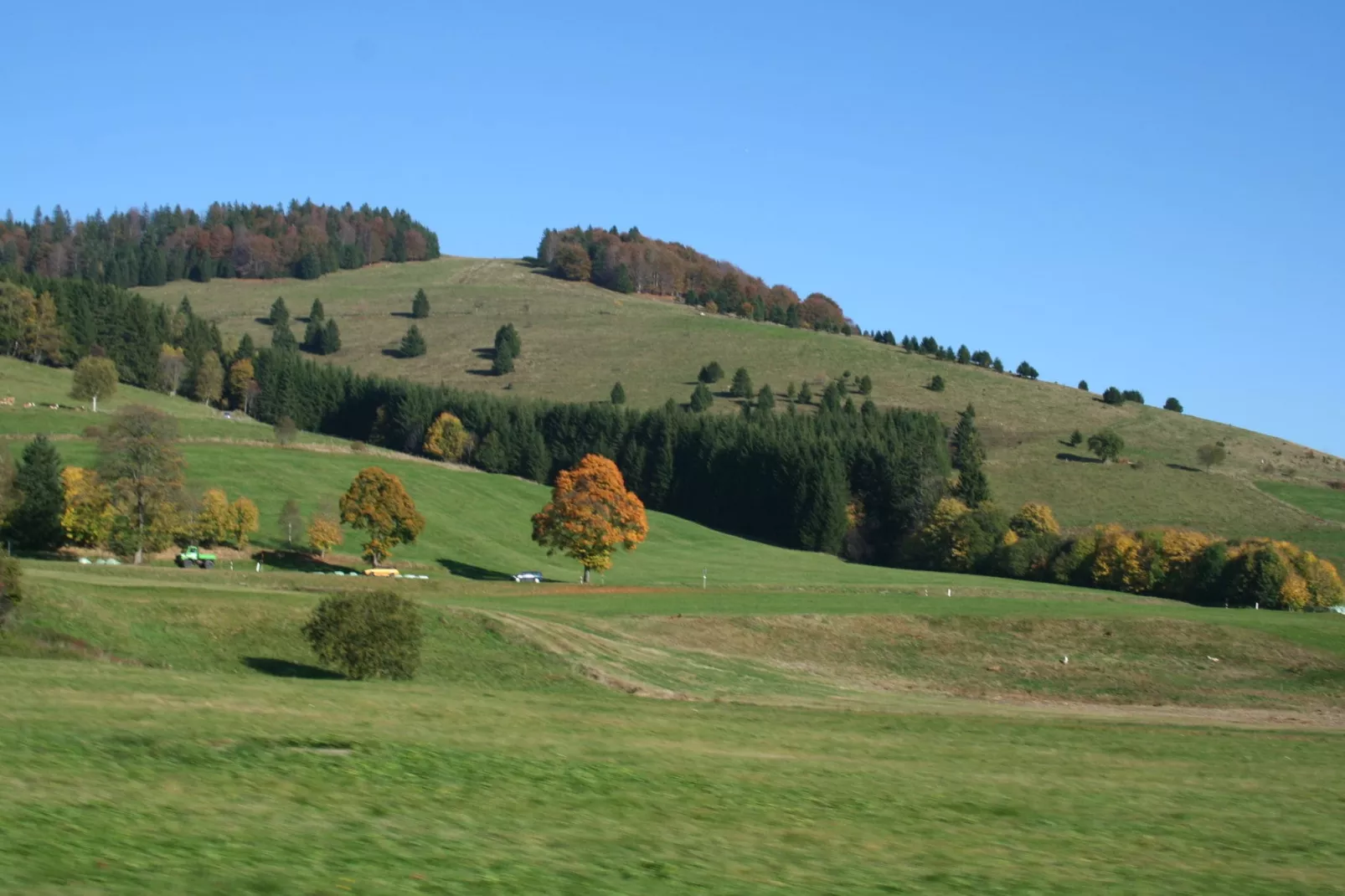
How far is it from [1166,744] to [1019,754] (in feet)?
18.9

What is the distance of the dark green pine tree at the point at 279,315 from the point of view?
614 feet

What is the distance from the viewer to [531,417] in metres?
143

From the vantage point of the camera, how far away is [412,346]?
582 ft

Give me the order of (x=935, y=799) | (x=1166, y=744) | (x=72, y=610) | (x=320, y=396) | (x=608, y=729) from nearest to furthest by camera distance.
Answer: (x=935, y=799) < (x=608, y=729) < (x=1166, y=744) < (x=72, y=610) < (x=320, y=396)

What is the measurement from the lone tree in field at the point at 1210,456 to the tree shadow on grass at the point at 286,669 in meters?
122

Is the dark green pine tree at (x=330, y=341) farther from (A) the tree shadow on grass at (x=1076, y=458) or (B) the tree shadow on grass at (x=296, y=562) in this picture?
(A) the tree shadow on grass at (x=1076, y=458)

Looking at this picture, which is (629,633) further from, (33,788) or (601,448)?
(601,448)

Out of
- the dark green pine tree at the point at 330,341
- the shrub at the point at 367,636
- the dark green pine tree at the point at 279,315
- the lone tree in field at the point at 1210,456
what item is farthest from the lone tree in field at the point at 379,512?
the dark green pine tree at the point at 279,315

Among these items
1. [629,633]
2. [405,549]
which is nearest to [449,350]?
[405,549]

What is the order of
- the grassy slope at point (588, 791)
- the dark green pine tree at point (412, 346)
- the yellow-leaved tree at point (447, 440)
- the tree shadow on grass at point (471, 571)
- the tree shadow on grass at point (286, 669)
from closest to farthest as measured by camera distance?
the grassy slope at point (588, 791)
the tree shadow on grass at point (286, 669)
the tree shadow on grass at point (471, 571)
the yellow-leaved tree at point (447, 440)
the dark green pine tree at point (412, 346)

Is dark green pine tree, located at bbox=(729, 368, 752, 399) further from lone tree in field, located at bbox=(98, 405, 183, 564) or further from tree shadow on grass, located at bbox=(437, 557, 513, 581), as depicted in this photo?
lone tree in field, located at bbox=(98, 405, 183, 564)

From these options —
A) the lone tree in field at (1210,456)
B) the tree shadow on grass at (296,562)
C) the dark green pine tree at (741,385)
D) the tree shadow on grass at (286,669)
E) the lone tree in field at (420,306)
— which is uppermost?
the lone tree in field at (420,306)

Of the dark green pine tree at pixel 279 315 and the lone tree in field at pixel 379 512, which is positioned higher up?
the dark green pine tree at pixel 279 315

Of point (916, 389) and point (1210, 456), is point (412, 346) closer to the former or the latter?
point (916, 389)
